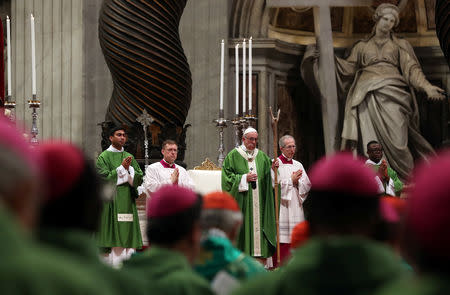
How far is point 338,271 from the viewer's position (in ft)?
6.76

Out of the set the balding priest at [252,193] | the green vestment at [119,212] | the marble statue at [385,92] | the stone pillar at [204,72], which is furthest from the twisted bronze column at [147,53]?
the marble statue at [385,92]

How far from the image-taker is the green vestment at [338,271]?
2055 millimetres

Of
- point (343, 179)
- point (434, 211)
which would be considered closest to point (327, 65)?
point (343, 179)

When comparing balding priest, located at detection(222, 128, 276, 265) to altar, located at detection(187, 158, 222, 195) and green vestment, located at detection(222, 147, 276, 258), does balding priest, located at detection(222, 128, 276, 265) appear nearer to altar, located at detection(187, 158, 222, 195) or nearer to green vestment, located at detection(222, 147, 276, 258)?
green vestment, located at detection(222, 147, 276, 258)

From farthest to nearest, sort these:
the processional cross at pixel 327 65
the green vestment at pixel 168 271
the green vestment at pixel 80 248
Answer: the processional cross at pixel 327 65 < the green vestment at pixel 168 271 < the green vestment at pixel 80 248

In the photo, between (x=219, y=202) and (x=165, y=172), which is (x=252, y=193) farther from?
(x=219, y=202)

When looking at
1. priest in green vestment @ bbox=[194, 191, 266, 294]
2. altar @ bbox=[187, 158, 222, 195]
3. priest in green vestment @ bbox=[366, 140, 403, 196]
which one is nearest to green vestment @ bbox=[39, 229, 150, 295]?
priest in green vestment @ bbox=[194, 191, 266, 294]

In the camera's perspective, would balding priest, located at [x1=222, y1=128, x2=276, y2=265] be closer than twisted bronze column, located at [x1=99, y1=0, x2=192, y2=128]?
No

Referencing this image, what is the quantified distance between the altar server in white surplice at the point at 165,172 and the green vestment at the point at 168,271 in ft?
19.6

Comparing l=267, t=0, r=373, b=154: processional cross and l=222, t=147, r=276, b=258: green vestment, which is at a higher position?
l=267, t=0, r=373, b=154: processional cross

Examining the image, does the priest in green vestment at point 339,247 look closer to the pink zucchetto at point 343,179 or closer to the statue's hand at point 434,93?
the pink zucchetto at point 343,179

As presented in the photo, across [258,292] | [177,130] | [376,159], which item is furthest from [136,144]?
[258,292]

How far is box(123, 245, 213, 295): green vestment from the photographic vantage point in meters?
2.42

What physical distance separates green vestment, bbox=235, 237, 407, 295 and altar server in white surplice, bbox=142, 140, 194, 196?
645 cm
